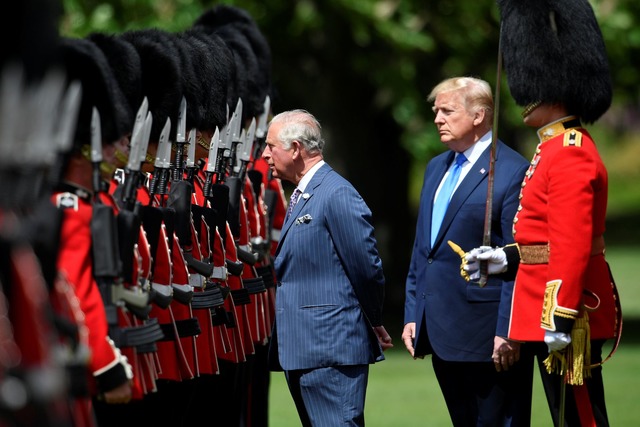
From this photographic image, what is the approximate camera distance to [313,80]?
15.1 meters

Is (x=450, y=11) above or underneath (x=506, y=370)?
above

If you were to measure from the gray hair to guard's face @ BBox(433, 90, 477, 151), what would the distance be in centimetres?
58

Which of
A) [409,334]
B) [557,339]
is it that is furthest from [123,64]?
[557,339]

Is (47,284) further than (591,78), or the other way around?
(591,78)

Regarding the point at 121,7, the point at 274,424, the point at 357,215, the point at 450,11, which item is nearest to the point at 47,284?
the point at 357,215

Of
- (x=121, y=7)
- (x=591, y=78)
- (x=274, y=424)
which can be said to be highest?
(x=121, y=7)

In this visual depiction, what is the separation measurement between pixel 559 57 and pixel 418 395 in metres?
5.71

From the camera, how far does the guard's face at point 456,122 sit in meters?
6.41

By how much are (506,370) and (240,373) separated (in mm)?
1925

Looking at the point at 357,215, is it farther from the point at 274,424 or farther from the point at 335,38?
the point at 335,38

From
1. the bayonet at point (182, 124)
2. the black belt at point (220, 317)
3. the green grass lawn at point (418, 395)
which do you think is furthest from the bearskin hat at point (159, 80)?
the green grass lawn at point (418, 395)

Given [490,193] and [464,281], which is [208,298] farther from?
[490,193]

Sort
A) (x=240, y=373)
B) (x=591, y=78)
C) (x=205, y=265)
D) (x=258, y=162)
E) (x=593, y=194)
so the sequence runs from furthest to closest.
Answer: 1. (x=258, y=162)
2. (x=240, y=373)
3. (x=205, y=265)
4. (x=591, y=78)
5. (x=593, y=194)

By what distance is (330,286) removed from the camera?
6027 millimetres
